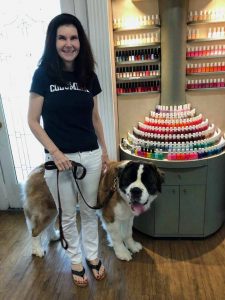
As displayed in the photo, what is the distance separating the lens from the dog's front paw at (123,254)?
6.75 feet

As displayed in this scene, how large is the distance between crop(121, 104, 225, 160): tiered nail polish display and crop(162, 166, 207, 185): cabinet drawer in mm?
98

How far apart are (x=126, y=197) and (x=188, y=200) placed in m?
0.61

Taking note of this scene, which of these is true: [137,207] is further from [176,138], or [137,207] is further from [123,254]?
[176,138]

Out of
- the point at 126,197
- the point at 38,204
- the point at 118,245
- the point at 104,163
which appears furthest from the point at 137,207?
the point at 38,204

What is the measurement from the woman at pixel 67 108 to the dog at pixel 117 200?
0.60 feet

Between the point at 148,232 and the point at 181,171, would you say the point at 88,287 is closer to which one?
the point at 148,232

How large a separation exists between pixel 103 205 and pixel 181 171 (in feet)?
2.14

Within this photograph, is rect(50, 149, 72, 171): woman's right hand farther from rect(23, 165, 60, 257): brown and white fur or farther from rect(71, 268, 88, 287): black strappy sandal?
rect(71, 268, 88, 287): black strappy sandal

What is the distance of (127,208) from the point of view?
1927 mm

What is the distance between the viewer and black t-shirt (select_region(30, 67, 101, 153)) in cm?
143

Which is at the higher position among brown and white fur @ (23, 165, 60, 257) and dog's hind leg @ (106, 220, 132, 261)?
brown and white fur @ (23, 165, 60, 257)

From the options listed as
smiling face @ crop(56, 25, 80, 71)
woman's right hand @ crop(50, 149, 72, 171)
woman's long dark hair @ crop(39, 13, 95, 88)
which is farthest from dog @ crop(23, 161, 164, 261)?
smiling face @ crop(56, 25, 80, 71)

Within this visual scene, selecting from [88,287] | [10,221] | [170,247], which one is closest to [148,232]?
[170,247]

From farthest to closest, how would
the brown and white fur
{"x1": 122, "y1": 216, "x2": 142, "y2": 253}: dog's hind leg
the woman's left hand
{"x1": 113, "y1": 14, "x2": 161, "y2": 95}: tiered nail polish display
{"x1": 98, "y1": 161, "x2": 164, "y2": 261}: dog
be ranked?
{"x1": 113, "y1": 14, "x2": 161, "y2": 95}: tiered nail polish display → {"x1": 122, "y1": 216, "x2": 142, "y2": 253}: dog's hind leg → the brown and white fur → the woman's left hand → {"x1": 98, "y1": 161, "x2": 164, "y2": 261}: dog
